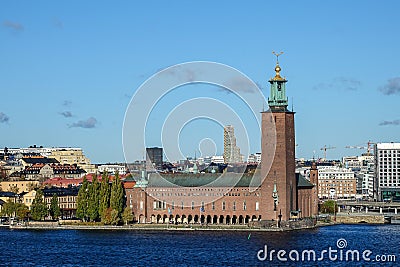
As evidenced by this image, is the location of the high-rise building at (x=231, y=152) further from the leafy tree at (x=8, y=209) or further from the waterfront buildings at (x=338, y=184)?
the leafy tree at (x=8, y=209)

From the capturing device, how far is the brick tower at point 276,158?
70.4 m

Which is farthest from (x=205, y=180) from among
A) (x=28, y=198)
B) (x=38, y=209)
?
(x=28, y=198)

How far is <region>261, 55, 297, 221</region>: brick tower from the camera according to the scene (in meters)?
70.4

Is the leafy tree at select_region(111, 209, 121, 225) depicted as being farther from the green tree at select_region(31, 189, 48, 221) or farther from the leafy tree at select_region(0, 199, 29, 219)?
the leafy tree at select_region(0, 199, 29, 219)

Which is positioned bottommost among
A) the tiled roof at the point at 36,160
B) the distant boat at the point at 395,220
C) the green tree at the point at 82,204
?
the distant boat at the point at 395,220

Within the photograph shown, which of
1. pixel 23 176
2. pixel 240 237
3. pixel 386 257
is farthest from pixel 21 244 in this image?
pixel 23 176

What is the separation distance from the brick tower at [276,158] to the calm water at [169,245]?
321 centimetres

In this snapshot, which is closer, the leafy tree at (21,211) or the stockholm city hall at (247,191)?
the stockholm city hall at (247,191)

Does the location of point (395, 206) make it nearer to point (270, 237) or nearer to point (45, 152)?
point (270, 237)

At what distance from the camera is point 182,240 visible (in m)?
60.5

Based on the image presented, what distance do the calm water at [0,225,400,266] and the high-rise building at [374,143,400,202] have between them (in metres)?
47.1

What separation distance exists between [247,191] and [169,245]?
52.7 ft

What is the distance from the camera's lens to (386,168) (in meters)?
124

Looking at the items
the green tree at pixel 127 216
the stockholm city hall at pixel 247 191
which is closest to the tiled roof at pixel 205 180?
the stockholm city hall at pixel 247 191
